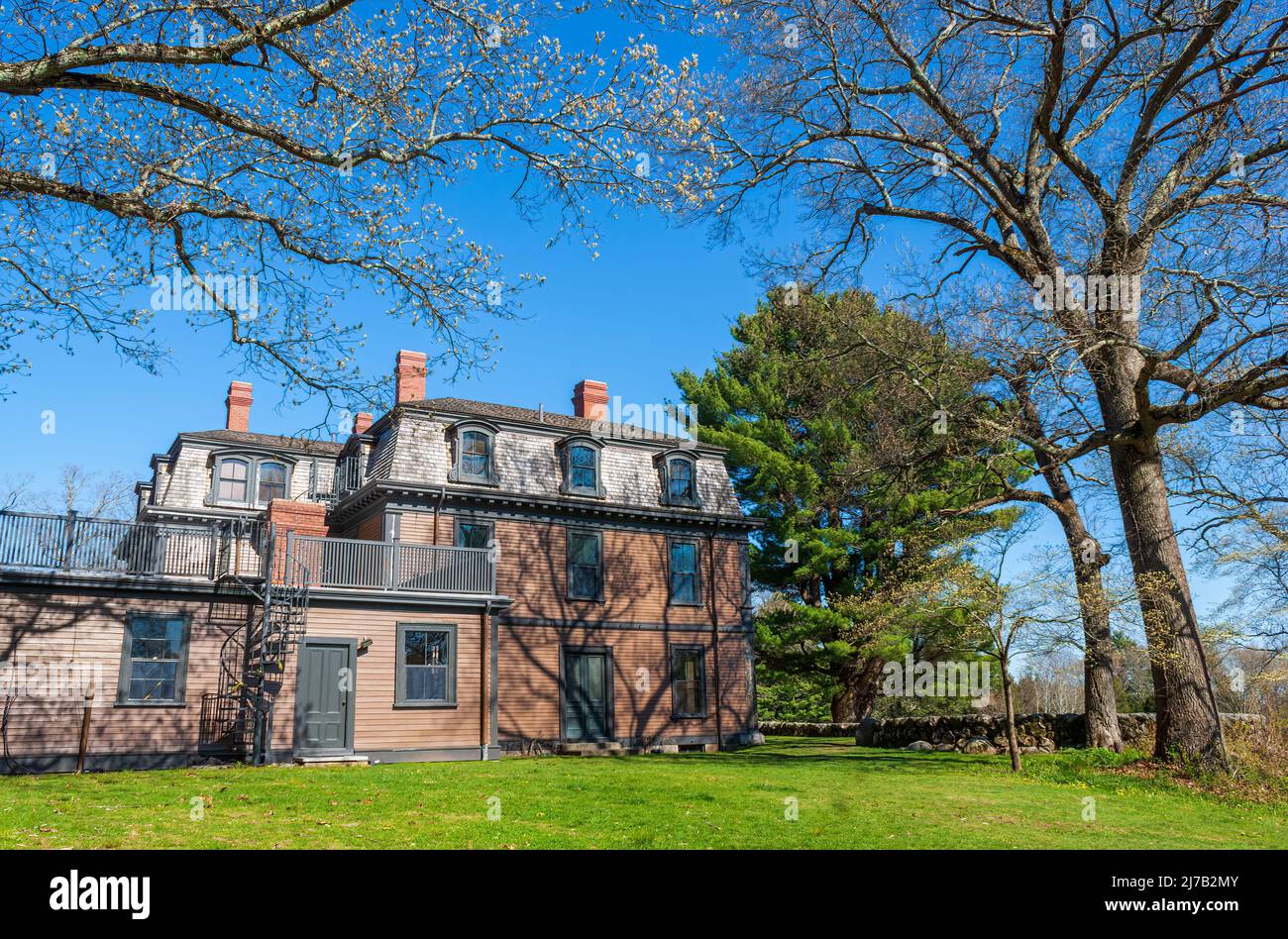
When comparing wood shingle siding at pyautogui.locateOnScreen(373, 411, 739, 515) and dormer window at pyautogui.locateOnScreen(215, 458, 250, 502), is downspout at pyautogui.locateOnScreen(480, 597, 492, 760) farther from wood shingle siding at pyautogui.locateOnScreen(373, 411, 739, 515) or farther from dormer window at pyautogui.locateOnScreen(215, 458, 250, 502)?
dormer window at pyautogui.locateOnScreen(215, 458, 250, 502)

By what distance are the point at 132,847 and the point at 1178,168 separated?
18.9m

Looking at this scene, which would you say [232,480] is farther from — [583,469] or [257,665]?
[257,665]

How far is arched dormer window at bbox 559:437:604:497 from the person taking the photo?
2627cm

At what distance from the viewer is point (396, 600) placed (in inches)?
805

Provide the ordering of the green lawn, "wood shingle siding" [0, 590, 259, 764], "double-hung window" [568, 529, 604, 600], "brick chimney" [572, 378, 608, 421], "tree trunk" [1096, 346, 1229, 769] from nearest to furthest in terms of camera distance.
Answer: the green lawn → "tree trunk" [1096, 346, 1229, 769] → "wood shingle siding" [0, 590, 259, 764] → "double-hung window" [568, 529, 604, 600] → "brick chimney" [572, 378, 608, 421]

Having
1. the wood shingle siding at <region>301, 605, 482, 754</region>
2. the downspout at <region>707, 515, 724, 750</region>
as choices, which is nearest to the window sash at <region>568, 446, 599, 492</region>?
the downspout at <region>707, 515, 724, 750</region>

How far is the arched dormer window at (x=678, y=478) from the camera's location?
27922 millimetres

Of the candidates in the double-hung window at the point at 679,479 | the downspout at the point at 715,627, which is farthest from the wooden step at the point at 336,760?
the double-hung window at the point at 679,479

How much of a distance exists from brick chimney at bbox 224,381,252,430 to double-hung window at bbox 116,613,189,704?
49.5ft

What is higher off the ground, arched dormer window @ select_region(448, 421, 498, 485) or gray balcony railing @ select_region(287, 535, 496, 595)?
arched dormer window @ select_region(448, 421, 498, 485)

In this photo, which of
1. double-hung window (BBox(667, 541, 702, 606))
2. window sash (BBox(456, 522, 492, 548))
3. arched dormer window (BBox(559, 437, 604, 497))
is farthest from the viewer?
double-hung window (BBox(667, 541, 702, 606))
